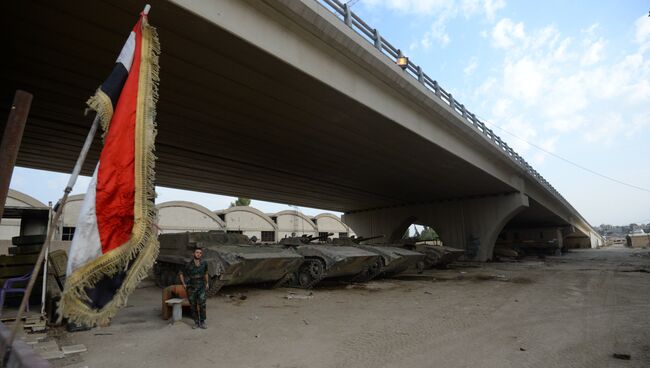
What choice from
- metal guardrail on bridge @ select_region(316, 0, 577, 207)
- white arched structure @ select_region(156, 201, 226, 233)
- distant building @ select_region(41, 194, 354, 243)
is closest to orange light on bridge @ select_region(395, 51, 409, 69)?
metal guardrail on bridge @ select_region(316, 0, 577, 207)

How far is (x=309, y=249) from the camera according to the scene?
1198cm

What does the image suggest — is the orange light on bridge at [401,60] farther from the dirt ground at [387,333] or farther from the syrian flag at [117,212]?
the syrian flag at [117,212]

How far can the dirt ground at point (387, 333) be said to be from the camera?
457cm

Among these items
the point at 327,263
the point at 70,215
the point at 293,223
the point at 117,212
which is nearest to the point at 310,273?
the point at 327,263

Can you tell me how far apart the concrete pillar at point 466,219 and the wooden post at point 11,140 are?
26030mm

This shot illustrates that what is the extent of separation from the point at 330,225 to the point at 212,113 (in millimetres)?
36326

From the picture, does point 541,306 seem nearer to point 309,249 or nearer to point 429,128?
point 309,249

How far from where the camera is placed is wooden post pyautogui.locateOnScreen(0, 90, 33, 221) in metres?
3.52

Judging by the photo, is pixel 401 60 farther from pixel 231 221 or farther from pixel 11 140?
pixel 231 221

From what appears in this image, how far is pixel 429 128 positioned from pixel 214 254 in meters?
8.99

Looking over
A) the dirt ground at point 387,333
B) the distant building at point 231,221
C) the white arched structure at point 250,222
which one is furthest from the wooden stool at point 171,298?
the white arched structure at point 250,222

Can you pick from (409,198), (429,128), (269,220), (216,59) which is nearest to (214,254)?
(216,59)

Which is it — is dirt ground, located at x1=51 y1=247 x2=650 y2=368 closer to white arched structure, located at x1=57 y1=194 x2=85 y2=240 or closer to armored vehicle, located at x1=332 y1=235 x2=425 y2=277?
armored vehicle, located at x1=332 y1=235 x2=425 y2=277

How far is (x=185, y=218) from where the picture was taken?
29203 millimetres
